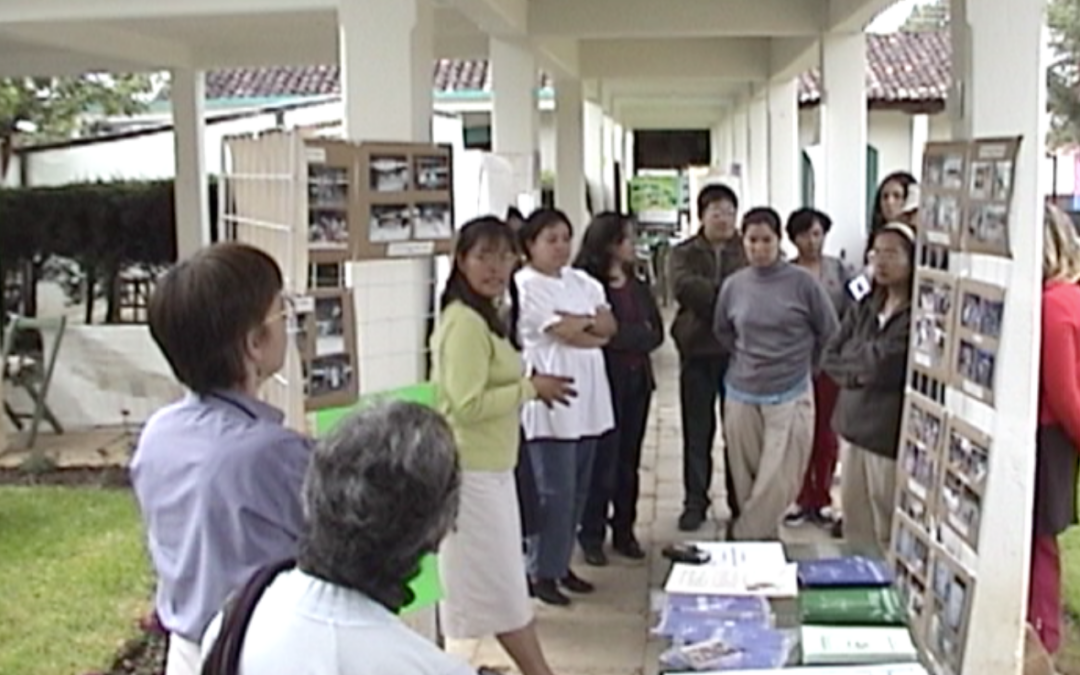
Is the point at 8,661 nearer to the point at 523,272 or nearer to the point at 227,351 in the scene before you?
the point at 523,272

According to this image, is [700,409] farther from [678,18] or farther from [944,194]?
[678,18]

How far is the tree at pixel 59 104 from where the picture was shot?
1723cm

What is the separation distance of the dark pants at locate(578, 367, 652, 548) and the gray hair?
4.30 m

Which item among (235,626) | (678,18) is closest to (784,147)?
(678,18)

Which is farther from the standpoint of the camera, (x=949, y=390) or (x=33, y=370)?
(x=33, y=370)

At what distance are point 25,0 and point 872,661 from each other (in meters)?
7.18

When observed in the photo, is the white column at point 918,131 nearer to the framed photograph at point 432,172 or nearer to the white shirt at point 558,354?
the white shirt at point 558,354

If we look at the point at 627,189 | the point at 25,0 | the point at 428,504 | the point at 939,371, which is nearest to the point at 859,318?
the point at 939,371

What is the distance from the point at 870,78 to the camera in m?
19.4

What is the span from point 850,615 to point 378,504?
1.33m

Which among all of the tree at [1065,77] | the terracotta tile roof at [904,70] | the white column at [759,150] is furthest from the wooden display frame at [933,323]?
the tree at [1065,77]

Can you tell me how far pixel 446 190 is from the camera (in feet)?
14.6

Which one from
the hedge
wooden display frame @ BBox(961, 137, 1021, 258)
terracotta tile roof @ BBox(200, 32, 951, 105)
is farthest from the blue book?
terracotta tile roof @ BBox(200, 32, 951, 105)

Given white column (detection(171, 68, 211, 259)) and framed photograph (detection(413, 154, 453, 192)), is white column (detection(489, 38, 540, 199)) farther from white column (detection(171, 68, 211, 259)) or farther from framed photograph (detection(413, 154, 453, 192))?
framed photograph (detection(413, 154, 453, 192))
